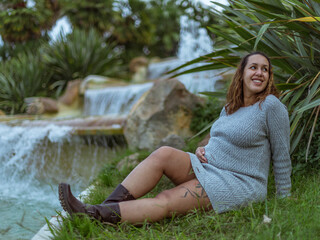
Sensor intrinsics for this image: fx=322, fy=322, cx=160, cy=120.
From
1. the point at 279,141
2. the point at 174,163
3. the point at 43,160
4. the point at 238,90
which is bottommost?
the point at 43,160

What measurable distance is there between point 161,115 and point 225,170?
90.0 inches

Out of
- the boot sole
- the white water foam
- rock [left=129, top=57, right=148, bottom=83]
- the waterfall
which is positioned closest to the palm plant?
the boot sole

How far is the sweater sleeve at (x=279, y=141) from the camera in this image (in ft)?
6.55

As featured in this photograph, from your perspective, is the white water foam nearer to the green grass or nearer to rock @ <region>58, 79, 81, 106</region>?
the green grass

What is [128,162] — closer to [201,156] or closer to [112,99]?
[201,156]

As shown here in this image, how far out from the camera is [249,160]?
203 cm

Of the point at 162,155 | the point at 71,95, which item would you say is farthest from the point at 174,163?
the point at 71,95

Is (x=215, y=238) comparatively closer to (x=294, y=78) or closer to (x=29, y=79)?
(x=294, y=78)

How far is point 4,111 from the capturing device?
9352 millimetres

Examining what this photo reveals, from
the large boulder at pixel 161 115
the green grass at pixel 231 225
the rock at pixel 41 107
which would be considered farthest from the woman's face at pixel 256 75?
the rock at pixel 41 107

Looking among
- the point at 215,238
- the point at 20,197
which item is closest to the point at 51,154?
the point at 20,197

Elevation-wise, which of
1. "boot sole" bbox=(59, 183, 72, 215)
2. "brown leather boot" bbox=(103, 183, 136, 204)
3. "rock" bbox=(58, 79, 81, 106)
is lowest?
"rock" bbox=(58, 79, 81, 106)

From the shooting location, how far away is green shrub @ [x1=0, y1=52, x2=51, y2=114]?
9.32m

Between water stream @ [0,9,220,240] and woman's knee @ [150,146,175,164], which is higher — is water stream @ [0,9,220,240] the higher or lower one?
the lower one
